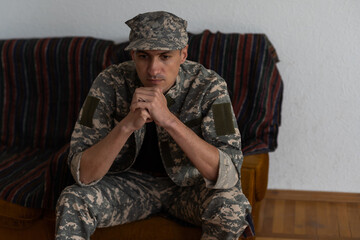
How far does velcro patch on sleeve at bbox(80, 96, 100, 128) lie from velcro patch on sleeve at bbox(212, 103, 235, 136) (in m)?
0.47

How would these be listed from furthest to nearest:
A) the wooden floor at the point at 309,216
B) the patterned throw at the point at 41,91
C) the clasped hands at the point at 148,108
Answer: the patterned throw at the point at 41,91
the wooden floor at the point at 309,216
the clasped hands at the point at 148,108

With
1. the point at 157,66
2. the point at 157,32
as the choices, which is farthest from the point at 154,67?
the point at 157,32

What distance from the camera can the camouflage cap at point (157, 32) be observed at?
80.7 inches

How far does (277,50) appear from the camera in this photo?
2.86m

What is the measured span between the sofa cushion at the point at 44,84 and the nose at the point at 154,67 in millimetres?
757

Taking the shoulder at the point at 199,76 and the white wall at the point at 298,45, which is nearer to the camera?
the shoulder at the point at 199,76

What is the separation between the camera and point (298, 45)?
2832mm

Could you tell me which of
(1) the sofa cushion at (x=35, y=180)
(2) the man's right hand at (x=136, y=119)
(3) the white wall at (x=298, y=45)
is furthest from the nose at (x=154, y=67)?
(3) the white wall at (x=298, y=45)

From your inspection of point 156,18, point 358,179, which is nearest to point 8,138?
point 156,18

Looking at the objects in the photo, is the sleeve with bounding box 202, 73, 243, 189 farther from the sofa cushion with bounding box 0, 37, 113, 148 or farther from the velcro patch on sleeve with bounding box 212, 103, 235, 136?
the sofa cushion with bounding box 0, 37, 113, 148

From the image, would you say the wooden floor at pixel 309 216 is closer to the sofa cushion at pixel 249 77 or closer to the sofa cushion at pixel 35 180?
the sofa cushion at pixel 249 77

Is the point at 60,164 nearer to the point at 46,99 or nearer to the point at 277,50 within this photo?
the point at 46,99

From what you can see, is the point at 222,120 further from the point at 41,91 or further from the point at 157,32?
the point at 41,91

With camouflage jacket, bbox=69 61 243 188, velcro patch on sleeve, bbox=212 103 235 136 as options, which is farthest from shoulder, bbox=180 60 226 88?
velcro patch on sleeve, bbox=212 103 235 136
